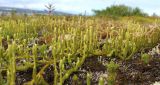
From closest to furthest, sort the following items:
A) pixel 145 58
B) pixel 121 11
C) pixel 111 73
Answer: pixel 111 73, pixel 145 58, pixel 121 11

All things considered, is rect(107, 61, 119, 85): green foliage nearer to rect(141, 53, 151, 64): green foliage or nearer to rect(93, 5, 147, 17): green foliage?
rect(141, 53, 151, 64): green foliage

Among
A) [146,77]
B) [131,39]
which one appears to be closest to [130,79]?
[146,77]

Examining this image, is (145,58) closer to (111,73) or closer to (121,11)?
(111,73)

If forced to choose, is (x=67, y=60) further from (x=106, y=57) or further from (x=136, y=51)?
(x=136, y=51)

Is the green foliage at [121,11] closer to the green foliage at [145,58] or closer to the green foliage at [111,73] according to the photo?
the green foliage at [145,58]

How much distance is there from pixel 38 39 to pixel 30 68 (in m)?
1.77

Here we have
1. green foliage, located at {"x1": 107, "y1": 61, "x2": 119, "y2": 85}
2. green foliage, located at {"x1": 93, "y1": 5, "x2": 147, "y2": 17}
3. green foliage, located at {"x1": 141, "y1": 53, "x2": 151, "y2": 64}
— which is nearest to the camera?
green foliage, located at {"x1": 107, "y1": 61, "x2": 119, "y2": 85}

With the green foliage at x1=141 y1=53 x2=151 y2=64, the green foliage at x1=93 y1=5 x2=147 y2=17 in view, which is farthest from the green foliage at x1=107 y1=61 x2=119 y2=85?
the green foliage at x1=93 y1=5 x2=147 y2=17

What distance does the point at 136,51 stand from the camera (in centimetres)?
496

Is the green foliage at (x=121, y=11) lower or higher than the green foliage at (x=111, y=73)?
lower

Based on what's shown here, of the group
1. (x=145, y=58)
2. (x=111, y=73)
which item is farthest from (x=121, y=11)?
(x=111, y=73)

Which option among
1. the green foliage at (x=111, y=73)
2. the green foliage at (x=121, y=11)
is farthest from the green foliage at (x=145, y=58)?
the green foliage at (x=121, y=11)

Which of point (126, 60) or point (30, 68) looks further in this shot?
point (126, 60)

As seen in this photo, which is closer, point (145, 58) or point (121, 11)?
point (145, 58)
